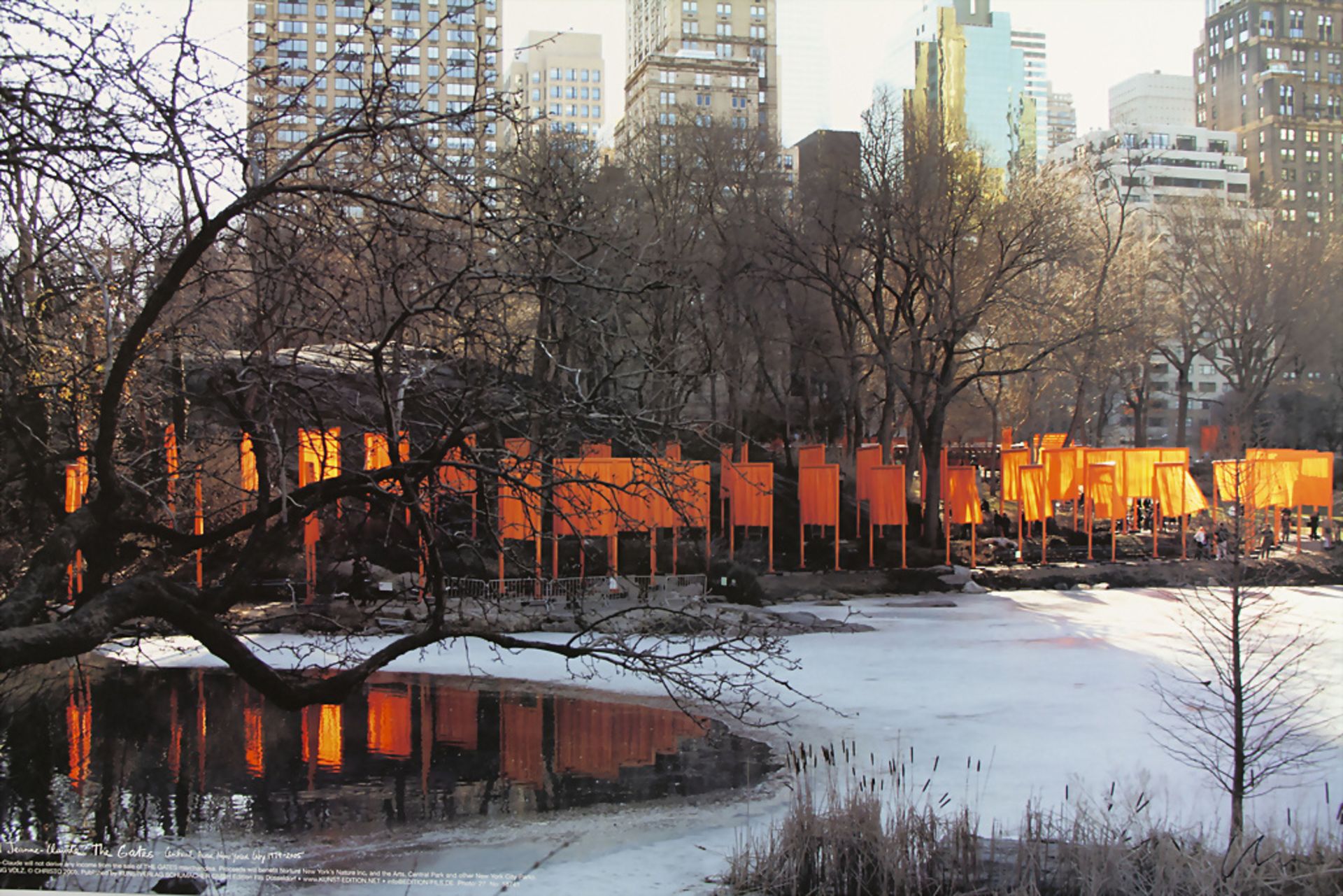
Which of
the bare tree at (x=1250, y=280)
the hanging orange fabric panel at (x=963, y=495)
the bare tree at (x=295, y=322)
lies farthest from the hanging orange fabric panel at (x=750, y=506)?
the bare tree at (x=1250, y=280)

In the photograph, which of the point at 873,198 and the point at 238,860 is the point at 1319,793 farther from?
the point at 873,198

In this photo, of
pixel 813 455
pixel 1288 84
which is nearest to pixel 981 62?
pixel 1288 84

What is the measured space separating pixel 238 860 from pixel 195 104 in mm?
5224

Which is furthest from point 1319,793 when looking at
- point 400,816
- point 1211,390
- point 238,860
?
point 1211,390

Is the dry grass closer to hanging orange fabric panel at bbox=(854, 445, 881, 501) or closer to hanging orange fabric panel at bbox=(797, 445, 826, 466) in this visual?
hanging orange fabric panel at bbox=(854, 445, 881, 501)

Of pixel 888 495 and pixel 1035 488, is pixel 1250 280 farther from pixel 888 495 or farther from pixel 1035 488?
pixel 888 495

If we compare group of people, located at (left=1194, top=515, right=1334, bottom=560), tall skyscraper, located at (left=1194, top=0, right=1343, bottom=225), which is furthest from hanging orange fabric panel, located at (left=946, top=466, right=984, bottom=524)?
tall skyscraper, located at (left=1194, top=0, right=1343, bottom=225)

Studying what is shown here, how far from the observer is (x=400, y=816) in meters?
9.66

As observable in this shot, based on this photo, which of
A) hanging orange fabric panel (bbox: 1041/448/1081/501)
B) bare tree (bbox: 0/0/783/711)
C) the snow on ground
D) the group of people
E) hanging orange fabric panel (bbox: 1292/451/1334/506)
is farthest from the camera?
hanging orange fabric panel (bbox: 1292/451/1334/506)

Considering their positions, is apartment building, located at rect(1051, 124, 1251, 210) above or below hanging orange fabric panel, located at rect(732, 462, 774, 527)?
above

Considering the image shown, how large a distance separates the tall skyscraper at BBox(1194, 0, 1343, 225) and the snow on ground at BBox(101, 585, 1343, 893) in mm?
86021

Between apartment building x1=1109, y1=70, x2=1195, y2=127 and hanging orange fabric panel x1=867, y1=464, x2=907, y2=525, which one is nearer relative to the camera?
hanging orange fabric panel x1=867, y1=464, x2=907, y2=525

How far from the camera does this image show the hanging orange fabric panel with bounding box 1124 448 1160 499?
3070cm

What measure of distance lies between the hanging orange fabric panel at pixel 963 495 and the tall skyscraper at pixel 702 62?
61.9ft
